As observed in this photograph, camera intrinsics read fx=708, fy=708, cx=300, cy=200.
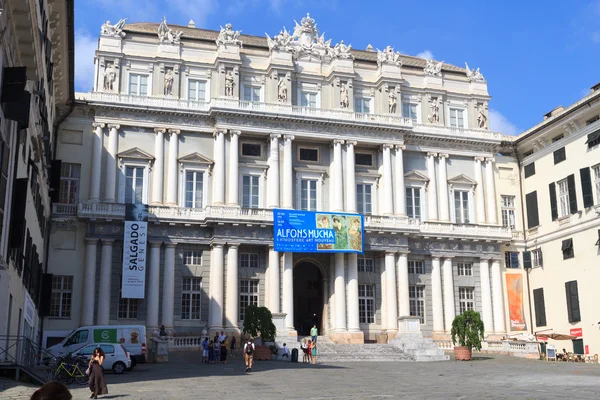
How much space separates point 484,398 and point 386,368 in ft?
46.5

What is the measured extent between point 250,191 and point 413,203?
39.1ft

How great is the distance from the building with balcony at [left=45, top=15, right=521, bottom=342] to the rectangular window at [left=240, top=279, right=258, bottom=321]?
0.47 feet

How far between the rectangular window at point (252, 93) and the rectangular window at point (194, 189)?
647 centimetres

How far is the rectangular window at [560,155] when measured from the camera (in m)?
46.8

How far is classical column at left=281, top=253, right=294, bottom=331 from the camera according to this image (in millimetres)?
43750

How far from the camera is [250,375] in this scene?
2709cm

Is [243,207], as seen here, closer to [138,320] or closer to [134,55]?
[138,320]

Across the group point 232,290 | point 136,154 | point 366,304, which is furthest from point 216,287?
point 366,304

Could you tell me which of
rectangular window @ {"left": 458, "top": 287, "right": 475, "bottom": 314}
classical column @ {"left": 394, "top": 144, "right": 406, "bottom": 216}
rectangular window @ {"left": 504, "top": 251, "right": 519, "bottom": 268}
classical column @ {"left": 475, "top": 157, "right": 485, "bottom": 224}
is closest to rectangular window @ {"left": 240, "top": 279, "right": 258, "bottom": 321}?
classical column @ {"left": 394, "top": 144, "right": 406, "bottom": 216}

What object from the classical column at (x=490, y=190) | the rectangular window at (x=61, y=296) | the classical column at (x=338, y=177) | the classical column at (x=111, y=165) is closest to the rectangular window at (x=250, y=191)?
the classical column at (x=338, y=177)

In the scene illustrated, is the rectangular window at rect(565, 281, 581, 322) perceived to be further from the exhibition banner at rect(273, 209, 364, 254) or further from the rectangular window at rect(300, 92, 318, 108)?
the rectangular window at rect(300, 92, 318, 108)

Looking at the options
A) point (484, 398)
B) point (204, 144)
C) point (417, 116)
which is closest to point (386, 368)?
point (484, 398)

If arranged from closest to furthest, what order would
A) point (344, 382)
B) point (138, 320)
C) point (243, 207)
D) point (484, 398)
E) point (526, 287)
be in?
point (484, 398)
point (344, 382)
point (138, 320)
point (243, 207)
point (526, 287)

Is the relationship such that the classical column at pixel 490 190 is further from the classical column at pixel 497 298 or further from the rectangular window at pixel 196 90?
the rectangular window at pixel 196 90
